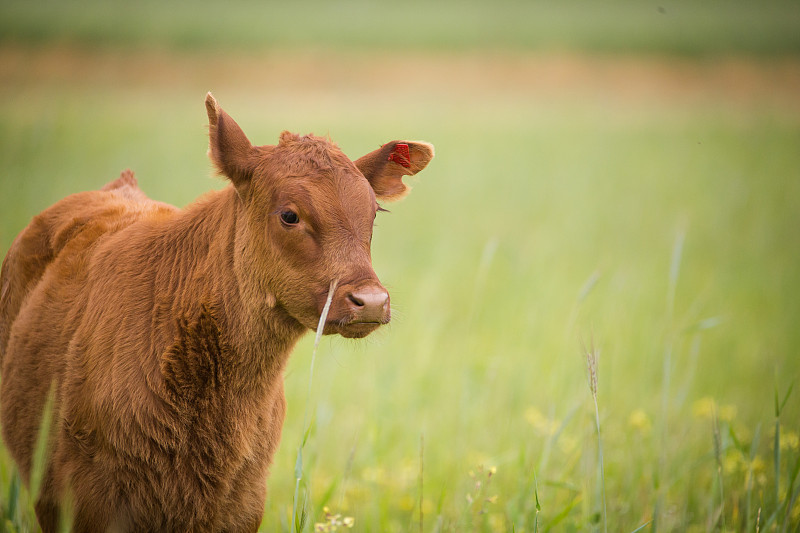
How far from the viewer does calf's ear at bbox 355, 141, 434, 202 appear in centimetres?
326

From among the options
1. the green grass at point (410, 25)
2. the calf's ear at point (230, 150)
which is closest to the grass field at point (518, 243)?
the green grass at point (410, 25)

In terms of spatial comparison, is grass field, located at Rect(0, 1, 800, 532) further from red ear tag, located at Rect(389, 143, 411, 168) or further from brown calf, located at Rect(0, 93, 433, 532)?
red ear tag, located at Rect(389, 143, 411, 168)

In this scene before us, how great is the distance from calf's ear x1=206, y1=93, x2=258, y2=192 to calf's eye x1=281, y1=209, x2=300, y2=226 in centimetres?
29

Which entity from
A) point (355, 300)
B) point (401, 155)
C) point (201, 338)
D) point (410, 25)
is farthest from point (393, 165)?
point (410, 25)

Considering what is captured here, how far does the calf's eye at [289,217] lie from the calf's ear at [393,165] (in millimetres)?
605

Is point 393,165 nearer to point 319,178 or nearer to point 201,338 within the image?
point 319,178

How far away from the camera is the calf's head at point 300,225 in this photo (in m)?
2.63

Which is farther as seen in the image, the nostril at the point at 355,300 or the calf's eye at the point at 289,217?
the calf's eye at the point at 289,217

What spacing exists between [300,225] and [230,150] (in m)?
0.49

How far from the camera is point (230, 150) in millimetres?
2865

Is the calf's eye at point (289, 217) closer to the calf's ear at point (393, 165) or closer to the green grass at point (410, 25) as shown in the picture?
the calf's ear at point (393, 165)

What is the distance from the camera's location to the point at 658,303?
9.34 metres

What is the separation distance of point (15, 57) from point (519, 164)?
17876 mm

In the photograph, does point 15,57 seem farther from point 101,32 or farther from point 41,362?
point 41,362
